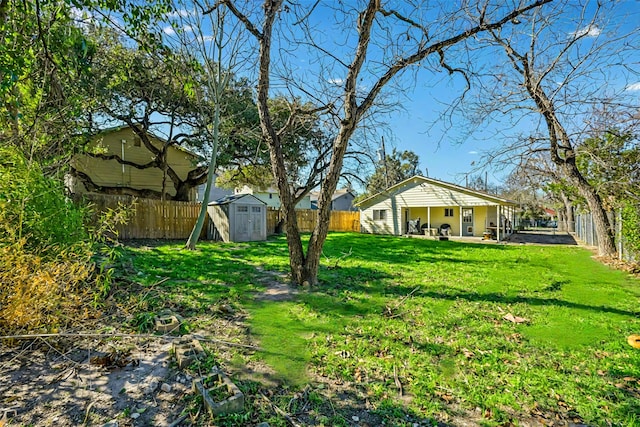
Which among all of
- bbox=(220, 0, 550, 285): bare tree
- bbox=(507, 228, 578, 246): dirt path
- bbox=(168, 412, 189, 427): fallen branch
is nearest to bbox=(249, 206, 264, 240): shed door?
bbox=(220, 0, 550, 285): bare tree

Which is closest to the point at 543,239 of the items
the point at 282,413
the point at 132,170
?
the point at 282,413

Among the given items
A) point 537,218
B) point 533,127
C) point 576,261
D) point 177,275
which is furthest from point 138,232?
point 537,218

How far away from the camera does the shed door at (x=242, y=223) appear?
12.6 meters

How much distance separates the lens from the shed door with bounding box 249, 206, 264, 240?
1320cm

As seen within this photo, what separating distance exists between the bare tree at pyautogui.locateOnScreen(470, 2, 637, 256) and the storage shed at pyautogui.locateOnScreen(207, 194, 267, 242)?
29.9ft

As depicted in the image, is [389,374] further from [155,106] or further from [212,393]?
[155,106]

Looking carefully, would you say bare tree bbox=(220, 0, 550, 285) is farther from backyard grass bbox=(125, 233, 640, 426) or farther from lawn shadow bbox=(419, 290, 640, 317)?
lawn shadow bbox=(419, 290, 640, 317)

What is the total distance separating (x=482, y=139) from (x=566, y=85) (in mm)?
2224

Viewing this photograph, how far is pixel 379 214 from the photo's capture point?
2058 cm

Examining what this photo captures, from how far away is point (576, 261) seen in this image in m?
9.34

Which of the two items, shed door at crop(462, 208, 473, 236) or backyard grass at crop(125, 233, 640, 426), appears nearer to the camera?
backyard grass at crop(125, 233, 640, 426)

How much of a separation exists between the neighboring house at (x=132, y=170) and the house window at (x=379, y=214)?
1104cm

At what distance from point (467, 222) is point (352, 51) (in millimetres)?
16641

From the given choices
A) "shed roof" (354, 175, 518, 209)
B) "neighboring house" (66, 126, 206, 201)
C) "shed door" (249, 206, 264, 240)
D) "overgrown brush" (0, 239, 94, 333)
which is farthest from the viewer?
"shed roof" (354, 175, 518, 209)
